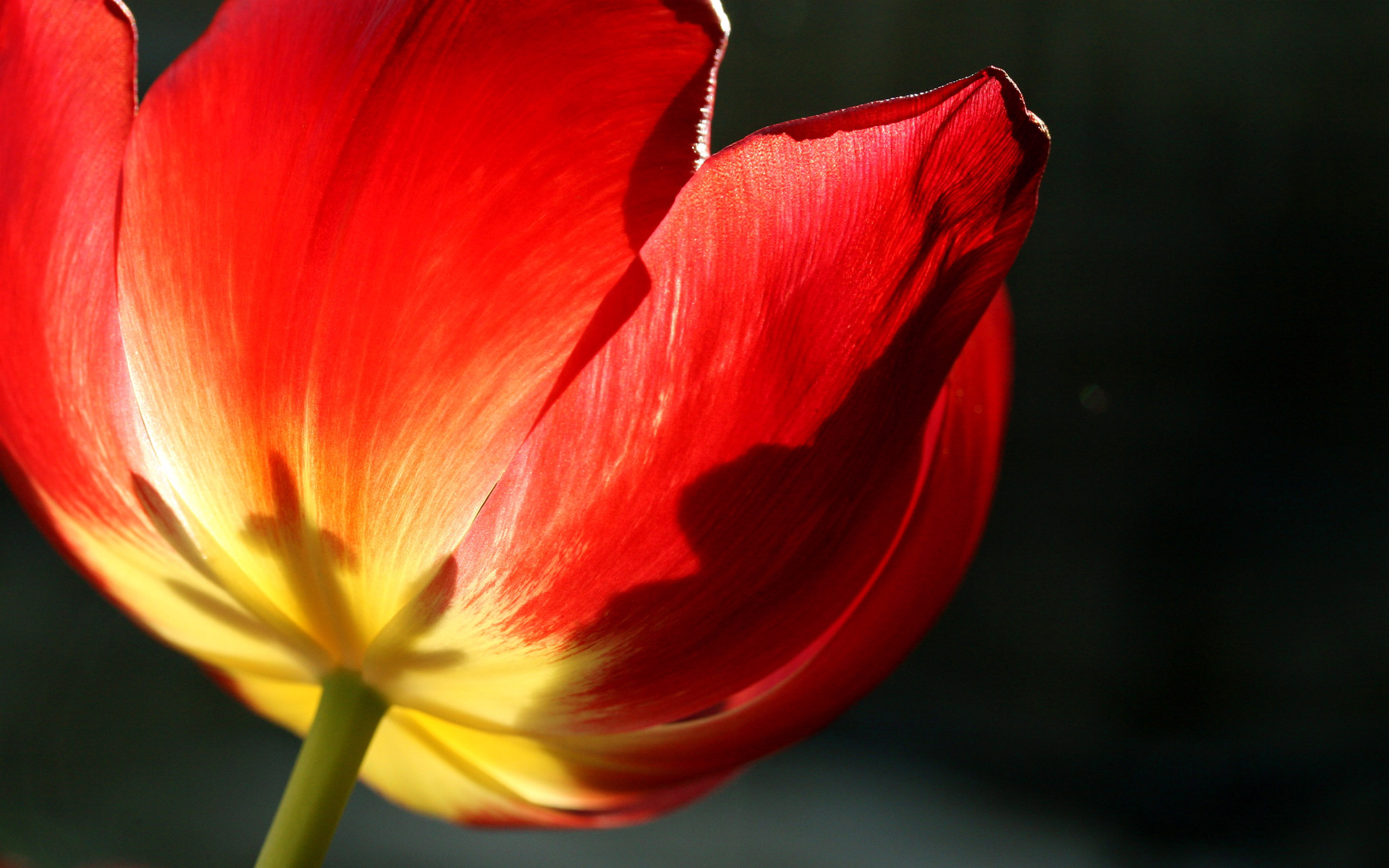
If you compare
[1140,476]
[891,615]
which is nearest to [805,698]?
[891,615]

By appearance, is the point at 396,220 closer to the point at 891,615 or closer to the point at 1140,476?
the point at 891,615

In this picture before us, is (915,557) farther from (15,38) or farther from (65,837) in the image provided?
(65,837)

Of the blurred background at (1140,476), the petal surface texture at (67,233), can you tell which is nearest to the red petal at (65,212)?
the petal surface texture at (67,233)

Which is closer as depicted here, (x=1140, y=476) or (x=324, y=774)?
(x=324, y=774)

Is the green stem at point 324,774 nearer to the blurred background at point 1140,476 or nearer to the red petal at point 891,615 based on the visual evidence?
the red petal at point 891,615

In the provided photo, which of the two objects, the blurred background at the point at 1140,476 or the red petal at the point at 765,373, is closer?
the red petal at the point at 765,373

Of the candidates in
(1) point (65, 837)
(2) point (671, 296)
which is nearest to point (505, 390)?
(2) point (671, 296)
